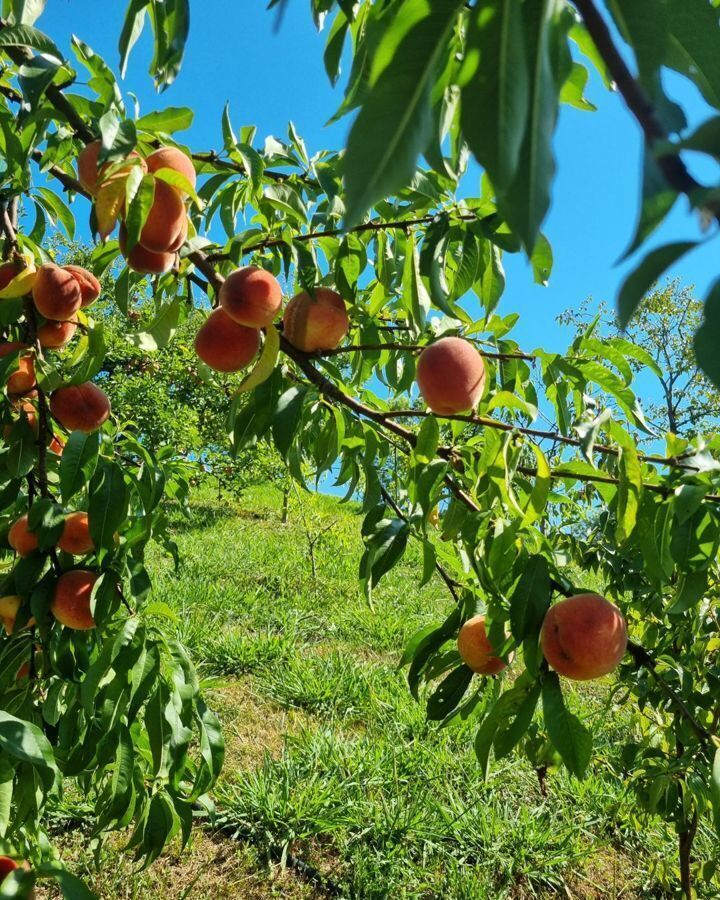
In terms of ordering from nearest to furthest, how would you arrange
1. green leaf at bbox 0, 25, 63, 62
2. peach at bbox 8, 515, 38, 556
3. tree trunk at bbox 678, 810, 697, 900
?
green leaf at bbox 0, 25, 63, 62, peach at bbox 8, 515, 38, 556, tree trunk at bbox 678, 810, 697, 900

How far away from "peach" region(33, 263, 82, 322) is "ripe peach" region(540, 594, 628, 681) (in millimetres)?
925

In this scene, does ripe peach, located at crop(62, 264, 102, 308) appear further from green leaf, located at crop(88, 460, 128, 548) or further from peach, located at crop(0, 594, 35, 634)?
peach, located at crop(0, 594, 35, 634)

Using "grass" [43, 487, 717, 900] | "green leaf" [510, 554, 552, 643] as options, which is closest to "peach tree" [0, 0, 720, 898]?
"green leaf" [510, 554, 552, 643]

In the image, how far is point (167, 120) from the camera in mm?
842

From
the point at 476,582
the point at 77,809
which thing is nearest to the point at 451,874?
the point at 77,809

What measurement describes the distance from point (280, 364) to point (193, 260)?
0.65 feet

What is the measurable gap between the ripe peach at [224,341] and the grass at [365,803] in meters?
0.75

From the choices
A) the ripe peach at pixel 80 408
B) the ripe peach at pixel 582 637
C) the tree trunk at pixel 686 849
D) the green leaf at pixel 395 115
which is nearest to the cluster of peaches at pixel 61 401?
the ripe peach at pixel 80 408

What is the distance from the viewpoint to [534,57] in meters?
0.27

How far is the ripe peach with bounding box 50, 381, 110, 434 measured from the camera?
1.23 m

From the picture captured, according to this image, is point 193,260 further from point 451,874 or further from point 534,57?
point 451,874

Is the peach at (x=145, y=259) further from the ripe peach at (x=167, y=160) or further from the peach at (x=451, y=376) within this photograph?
the peach at (x=451, y=376)

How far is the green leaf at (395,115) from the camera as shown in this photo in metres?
0.25

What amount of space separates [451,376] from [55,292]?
0.72m
